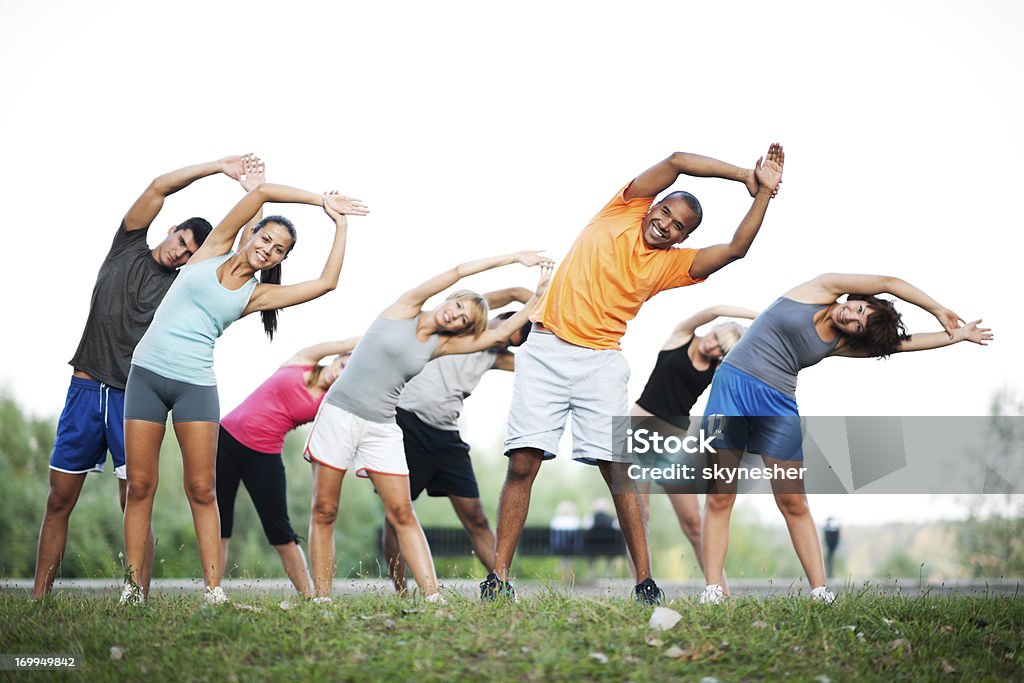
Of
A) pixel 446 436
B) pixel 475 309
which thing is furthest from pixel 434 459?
pixel 475 309

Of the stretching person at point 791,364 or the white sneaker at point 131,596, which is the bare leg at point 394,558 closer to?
the white sneaker at point 131,596

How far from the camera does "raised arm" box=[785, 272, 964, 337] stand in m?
5.87

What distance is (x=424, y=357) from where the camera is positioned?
6.04m

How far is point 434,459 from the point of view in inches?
280

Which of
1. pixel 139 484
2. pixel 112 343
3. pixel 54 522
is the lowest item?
pixel 54 522

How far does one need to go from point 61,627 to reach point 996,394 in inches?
1000

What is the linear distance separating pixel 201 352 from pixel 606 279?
2.31 metres

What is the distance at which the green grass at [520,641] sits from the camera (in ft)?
13.6

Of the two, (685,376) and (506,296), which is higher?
(506,296)

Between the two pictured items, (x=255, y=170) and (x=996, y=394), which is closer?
Result: (x=255, y=170)

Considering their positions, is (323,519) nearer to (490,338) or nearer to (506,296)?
(490,338)

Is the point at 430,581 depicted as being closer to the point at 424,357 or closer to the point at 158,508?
the point at 424,357

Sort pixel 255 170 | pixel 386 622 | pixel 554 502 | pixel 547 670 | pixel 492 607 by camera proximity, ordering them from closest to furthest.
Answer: pixel 547 670, pixel 386 622, pixel 492 607, pixel 255 170, pixel 554 502

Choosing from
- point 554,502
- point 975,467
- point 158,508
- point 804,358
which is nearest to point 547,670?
point 804,358
